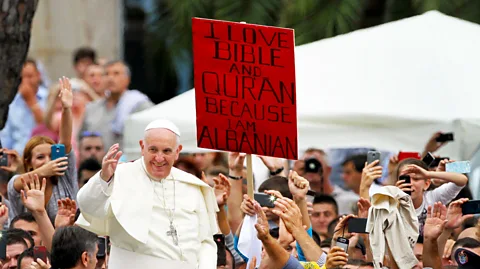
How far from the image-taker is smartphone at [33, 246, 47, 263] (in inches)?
396

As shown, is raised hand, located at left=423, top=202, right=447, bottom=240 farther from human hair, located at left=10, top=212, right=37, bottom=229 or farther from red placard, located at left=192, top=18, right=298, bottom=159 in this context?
human hair, located at left=10, top=212, right=37, bottom=229

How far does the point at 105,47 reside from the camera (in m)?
20.7

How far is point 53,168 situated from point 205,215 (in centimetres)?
168

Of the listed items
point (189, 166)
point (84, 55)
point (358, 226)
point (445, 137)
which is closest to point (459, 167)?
point (358, 226)

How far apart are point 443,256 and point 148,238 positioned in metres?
2.34

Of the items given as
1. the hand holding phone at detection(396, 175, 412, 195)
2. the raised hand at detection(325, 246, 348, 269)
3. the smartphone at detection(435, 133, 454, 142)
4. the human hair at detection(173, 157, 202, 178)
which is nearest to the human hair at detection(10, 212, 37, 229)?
the hand holding phone at detection(396, 175, 412, 195)

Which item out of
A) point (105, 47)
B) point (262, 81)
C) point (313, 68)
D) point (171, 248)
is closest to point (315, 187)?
point (313, 68)

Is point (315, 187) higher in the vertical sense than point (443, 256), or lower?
higher

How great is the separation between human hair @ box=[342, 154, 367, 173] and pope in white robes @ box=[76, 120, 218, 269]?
174 inches

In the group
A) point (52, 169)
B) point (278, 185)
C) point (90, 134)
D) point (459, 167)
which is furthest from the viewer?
point (90, 134)

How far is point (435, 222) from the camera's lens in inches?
420

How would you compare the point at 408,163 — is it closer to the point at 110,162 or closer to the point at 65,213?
the point at 65,213

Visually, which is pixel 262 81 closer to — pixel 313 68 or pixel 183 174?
pixel 183 174

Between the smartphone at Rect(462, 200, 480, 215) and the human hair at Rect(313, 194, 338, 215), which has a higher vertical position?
the human hair at Rect(313, 194, 338, 215)
